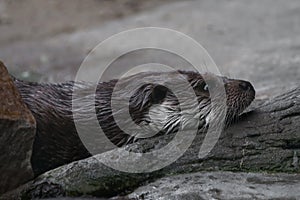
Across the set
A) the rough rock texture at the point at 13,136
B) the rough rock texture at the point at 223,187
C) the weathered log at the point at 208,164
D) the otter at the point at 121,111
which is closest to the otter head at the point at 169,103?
the otter at the point at 121,111

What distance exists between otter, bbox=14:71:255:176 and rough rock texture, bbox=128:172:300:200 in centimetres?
43

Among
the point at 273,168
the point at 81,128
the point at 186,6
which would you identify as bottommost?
the point at 273,168

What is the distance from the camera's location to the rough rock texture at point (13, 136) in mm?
3744

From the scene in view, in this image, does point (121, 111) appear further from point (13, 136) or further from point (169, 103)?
point (13, 136)

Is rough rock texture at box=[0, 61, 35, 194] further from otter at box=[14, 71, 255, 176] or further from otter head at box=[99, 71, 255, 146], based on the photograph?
otter head at box=[99, 71, 255, 146]

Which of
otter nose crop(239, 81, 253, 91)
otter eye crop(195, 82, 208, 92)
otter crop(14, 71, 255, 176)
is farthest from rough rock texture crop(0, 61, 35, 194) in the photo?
otter nose crop(239, 81, 253, 91)

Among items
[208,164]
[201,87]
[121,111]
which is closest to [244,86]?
[201,87]

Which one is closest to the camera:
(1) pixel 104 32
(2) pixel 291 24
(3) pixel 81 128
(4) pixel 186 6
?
(3) pixel 81 128

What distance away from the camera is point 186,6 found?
37.0ft

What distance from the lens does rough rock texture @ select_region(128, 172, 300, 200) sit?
3.59 meters

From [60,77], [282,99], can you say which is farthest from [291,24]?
[282,99]

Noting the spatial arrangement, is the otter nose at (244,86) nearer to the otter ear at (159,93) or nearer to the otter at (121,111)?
the otter at (121,111)

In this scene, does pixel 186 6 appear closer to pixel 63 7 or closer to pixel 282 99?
pixel 63 7

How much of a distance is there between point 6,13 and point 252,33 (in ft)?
14.2
